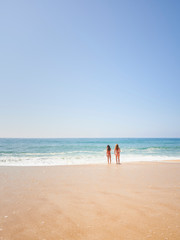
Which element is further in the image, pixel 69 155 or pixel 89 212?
pixel 69 155

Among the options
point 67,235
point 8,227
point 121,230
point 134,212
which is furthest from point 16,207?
point 134,212

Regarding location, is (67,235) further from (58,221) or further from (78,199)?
(78,199)

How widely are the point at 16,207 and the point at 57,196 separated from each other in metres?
1.31

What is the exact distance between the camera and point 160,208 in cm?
405

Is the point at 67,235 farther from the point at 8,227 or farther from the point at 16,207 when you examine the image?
the point at 16,207

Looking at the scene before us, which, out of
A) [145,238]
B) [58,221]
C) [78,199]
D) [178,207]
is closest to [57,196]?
[78,199]

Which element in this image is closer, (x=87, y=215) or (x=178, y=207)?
(x=87, y=215)

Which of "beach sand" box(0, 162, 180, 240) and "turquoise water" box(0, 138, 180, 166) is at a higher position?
"beach sand" box(0, 162, 180, 240)

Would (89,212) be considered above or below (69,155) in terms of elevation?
above

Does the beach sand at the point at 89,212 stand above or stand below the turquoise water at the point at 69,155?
above

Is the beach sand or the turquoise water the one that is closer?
the beach sand

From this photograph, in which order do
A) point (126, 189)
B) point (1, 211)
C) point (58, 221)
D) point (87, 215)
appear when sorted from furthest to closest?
point (126, 189) → point (1, 211) → point (87, 215) → point (58, 221)

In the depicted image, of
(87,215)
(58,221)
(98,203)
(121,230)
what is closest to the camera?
(121,230)

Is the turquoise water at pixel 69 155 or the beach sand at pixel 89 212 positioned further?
the turquoise water at pixel 69 155
